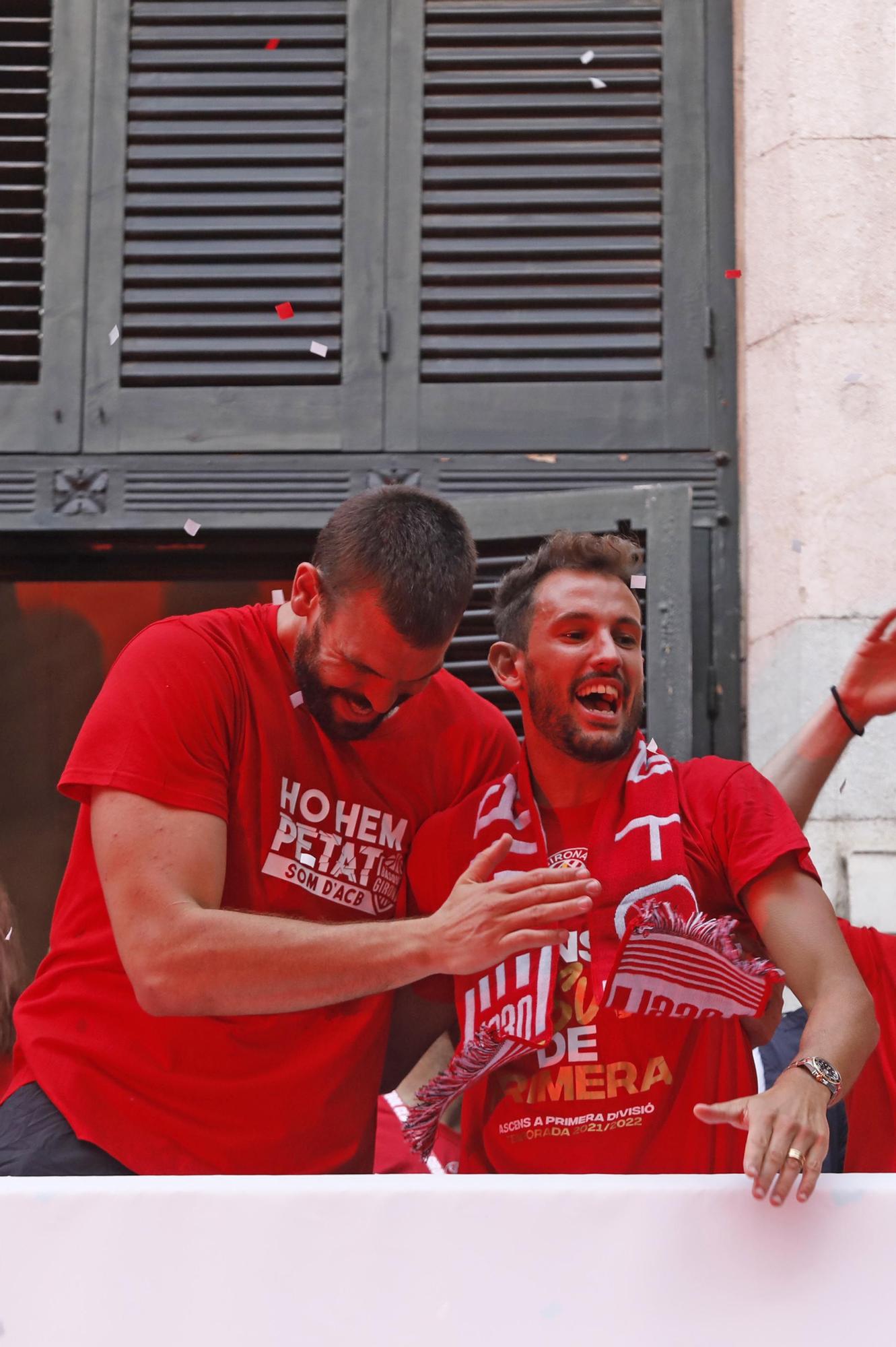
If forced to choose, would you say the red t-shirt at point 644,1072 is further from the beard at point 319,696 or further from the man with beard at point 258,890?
the beard at point 319,696

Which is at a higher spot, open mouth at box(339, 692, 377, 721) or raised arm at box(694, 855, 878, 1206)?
open mouth at box(339, 692, 377, 721)

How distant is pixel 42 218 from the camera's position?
4.58 m

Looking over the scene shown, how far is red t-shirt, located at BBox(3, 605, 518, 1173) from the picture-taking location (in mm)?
2758

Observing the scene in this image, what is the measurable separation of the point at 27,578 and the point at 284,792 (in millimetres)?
2055

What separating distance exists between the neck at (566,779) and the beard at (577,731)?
0.02 meters

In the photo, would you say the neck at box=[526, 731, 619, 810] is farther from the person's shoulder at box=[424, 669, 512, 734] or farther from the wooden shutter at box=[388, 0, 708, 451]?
the wooden shutter at box=[388, 0, 708, 451]

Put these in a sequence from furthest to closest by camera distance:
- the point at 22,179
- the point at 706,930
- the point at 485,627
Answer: the point at 22,179 → the point at 485,627 → the point at 706,930

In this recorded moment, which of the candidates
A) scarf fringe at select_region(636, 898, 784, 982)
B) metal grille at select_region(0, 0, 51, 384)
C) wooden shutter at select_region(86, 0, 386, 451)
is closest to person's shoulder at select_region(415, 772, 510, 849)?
scarf fringe at select_region(636, 898, 784, 982)

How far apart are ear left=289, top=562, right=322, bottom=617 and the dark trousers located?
3.26ft

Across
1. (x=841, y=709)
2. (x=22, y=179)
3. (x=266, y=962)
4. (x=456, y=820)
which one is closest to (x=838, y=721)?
(x=841, y=709)

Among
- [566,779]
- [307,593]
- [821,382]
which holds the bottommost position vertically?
[566,779]

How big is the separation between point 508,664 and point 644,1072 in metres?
0.92

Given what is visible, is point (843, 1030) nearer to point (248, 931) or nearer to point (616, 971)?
point (616, 971)

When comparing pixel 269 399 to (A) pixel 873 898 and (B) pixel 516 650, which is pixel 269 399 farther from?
(A) pixel 873 898
